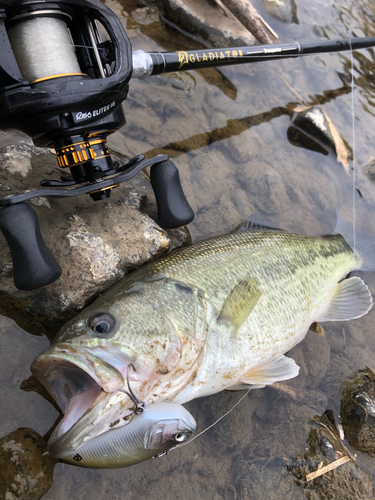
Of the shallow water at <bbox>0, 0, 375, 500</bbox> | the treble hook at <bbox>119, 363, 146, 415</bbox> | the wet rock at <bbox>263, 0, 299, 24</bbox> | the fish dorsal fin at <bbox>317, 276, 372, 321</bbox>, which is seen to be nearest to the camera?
the treble hook at <bbox>119, 363, 146, 415</bbox>

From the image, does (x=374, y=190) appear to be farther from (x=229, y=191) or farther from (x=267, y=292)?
(x=267, y=292)

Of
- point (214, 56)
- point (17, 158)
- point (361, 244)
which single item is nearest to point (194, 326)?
point (17, 158)

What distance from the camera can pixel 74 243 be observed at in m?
2.55

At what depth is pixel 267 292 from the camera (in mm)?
2854

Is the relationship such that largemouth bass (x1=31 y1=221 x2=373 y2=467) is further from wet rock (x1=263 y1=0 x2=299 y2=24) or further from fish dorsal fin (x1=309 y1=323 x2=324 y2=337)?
wet rock (x1=263 y1=0 x2=299 y2=24)

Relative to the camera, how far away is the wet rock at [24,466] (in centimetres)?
203

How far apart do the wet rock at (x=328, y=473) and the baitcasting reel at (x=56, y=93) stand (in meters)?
2.32

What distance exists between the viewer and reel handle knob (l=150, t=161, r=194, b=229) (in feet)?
8.85

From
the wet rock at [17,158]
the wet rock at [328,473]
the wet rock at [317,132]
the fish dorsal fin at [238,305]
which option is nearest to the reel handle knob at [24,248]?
the wet rock at [17,158]

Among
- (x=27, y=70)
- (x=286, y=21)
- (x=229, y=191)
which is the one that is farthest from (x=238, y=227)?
(x=286, y=21)

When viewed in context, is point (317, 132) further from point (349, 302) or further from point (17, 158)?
point (17, 158)

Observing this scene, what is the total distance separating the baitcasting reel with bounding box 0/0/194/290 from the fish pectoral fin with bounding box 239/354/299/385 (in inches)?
63.2

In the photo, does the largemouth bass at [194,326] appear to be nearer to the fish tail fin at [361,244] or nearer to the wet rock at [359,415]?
the fish tail fin at [361,244]

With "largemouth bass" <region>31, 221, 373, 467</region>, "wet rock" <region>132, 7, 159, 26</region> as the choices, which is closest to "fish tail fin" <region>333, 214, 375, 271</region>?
"largemouth bass" <region>31, 221, 373, 467</region>
